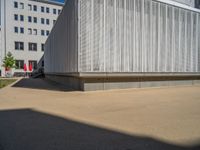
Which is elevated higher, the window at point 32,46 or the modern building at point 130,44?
the window at point 32,46

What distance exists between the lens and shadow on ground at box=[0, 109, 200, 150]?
365 centimetres

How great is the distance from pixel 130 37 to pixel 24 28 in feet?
147

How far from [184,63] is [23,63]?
44.1 metres

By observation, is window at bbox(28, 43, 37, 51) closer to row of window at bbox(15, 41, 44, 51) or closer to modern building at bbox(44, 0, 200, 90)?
row of window at bbox(15, 41, 44, 51)

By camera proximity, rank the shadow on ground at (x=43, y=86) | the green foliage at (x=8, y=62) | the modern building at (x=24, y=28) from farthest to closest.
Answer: the modern building at (x=24, y=28) → the green foliage at (x=8, y=62) → the shadow on ground at (x=43, y=86)

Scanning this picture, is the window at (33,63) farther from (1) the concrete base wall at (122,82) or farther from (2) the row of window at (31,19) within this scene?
(1) the concrete base wall at (122,82)

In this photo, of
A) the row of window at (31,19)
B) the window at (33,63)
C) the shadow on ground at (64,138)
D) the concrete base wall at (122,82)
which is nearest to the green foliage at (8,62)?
the window at (33,63)

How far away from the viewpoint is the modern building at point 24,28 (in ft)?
168

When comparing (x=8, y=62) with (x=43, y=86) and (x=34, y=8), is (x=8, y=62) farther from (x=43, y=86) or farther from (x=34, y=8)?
(x=43, y=86)

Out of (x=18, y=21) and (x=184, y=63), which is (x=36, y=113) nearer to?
(x=184, y=63)

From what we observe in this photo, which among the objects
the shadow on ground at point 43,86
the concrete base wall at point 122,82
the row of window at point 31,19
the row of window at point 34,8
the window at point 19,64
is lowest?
the shadow on ground at point 43,86

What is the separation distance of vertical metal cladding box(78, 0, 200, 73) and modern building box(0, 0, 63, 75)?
43295 millimetres

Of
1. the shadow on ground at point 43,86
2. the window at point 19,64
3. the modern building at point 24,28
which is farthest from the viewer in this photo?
the window at point 19,64

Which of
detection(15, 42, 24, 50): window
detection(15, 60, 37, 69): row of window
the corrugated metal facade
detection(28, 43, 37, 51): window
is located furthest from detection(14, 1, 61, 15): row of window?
the corrugated metal facade
